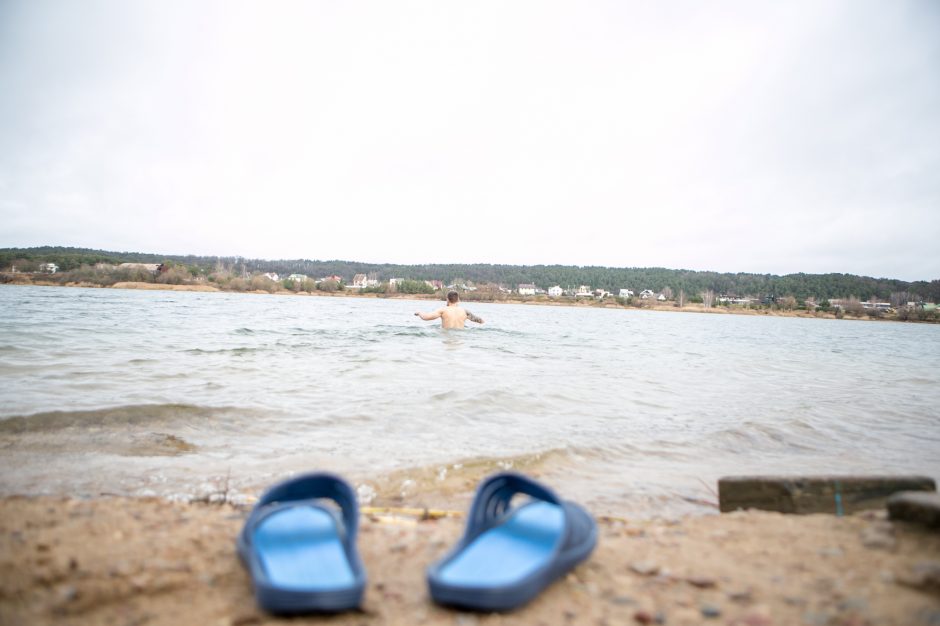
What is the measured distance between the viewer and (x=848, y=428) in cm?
645

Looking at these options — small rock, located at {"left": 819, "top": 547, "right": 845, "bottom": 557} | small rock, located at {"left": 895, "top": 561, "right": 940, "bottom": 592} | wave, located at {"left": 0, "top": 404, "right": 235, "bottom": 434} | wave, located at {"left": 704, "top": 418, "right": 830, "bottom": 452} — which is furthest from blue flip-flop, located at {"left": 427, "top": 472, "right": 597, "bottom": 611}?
wave, located at {"left": 0, "top": 404, "right": 235, "bottom": 434}

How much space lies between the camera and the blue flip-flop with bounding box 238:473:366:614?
1731 mm

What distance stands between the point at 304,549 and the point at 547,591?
3.58ft

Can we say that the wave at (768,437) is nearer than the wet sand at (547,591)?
No

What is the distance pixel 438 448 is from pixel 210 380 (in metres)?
4.77

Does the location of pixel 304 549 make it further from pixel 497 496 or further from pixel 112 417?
pixel 112 417

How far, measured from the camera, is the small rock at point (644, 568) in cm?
222

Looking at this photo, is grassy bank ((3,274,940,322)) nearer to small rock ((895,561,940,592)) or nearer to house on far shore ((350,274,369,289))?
house on far shore ((350,274,369,289))

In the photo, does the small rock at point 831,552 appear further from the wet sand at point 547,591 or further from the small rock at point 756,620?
the small rock at point 756,620

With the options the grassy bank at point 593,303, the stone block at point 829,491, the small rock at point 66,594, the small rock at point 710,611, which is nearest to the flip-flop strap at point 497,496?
the small rock at point 710,611

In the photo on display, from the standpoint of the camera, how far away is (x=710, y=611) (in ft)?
6.02

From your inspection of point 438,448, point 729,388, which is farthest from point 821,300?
point 438,448

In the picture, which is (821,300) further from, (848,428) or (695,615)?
(695,615)

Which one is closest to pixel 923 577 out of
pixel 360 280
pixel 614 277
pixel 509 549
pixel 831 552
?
pixel 831 552
